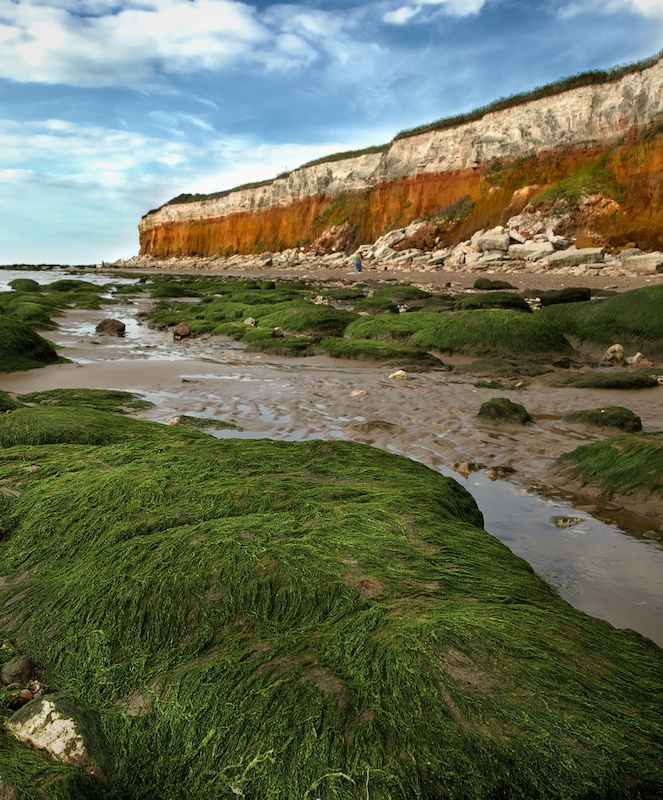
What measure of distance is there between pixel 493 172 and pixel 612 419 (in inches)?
1380

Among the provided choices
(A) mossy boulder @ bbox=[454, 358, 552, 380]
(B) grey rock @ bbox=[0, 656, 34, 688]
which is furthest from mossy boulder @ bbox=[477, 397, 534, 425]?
(B) grey rock @ bbox=[0, 656, 34, 688]

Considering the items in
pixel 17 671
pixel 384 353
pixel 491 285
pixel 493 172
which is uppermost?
pixel 493 172

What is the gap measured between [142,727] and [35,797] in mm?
389

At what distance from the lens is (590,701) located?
184 centimetres

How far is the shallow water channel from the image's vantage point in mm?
3238

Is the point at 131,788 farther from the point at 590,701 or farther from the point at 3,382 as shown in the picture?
the point at 3,382

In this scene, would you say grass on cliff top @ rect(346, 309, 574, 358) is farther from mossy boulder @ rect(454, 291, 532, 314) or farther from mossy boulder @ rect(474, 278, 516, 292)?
mossy boulder @ rect(474, 278, 516, 292)

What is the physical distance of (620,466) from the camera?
4.50 metres

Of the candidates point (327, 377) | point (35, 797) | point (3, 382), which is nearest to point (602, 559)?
point (35, 797)

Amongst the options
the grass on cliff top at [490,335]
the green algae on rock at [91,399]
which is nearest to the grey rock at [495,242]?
the grass on cliff top at [490,335]

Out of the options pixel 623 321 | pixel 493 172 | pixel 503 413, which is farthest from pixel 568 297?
pixel 493 172

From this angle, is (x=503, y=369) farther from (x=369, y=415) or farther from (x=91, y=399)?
(x=91, y=399)

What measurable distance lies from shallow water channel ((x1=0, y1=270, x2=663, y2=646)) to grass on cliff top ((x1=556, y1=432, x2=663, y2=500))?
28 centimetres

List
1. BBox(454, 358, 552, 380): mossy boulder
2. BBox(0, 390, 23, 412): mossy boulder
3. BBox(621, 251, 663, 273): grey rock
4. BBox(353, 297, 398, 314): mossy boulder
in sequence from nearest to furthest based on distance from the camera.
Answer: BBox(0, 390, 23, 412): mossy boulder
BBox(454, 358, 552, 380): mossy boulder
BBox(353, 297, 398, 314): mossy boulder
BBox(621, 251, 663, 273): grey rock
